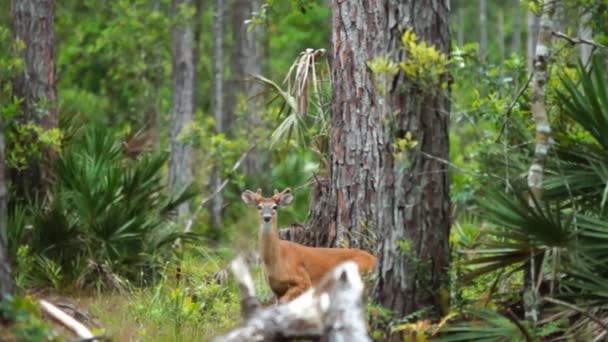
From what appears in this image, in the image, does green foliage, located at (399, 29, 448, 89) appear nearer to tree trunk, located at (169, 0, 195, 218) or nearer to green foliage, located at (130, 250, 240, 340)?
green foliage, located at (130, 250, 240, 340)

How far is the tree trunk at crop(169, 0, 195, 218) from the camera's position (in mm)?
25672

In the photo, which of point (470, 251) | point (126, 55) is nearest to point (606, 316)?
point (470, 251)

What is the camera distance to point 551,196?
391 inches

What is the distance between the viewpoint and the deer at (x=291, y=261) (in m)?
12.9

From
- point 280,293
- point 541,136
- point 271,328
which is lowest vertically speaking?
point 280,293

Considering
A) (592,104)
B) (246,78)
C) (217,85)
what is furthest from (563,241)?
(246,78)

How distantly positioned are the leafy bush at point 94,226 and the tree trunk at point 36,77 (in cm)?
38

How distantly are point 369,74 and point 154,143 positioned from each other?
717cm

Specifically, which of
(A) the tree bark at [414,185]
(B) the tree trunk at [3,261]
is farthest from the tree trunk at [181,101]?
(B) the tree trunk at [3,261]

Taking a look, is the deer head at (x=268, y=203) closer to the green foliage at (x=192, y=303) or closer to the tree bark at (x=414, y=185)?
the green foliage at (x=192, y=303)

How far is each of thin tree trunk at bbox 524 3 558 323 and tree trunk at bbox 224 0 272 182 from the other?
15603 mm

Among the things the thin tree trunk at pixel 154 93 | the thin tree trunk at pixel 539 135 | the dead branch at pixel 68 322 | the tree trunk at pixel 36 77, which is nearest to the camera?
the dead branch at pixel 68 322

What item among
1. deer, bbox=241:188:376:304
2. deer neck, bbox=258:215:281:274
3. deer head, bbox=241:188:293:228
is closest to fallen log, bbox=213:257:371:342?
deer, bbox=241:188:376:304

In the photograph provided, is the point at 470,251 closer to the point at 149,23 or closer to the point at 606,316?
the point at 606,316
